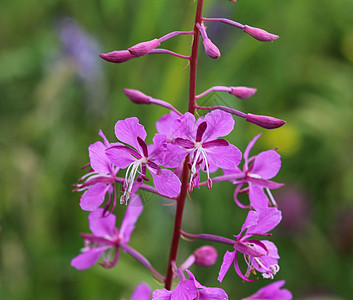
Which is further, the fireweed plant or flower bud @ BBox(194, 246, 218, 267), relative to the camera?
flower bud @ BBox(194, 246, 218, 267)

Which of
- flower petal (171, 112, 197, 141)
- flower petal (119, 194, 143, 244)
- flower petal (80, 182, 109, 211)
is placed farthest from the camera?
flower petal (119, 194, 143, 244)

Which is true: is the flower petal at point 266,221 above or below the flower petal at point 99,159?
below

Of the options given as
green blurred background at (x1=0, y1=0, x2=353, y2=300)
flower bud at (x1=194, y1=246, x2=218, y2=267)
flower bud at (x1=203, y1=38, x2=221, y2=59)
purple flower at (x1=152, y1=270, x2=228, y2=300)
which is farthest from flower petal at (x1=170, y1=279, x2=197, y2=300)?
green blurred background at (x1=0, y1=0, x2=353, y2=300)

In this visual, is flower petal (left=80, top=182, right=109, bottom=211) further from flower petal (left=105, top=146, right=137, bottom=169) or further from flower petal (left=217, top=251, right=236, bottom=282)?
flower petal (left=217, top=251, right=236, bottom=282)

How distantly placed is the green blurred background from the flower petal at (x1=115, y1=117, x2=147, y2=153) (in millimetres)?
1818

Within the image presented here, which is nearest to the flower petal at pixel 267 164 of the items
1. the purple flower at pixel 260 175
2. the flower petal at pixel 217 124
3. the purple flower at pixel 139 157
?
the purple flower at pixel 260 175

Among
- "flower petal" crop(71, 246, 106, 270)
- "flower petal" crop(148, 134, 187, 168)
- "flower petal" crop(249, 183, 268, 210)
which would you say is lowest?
"flower petal" crop(71, 246, 106, 270)

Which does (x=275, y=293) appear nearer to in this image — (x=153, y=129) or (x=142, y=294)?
(x=142, y=294)

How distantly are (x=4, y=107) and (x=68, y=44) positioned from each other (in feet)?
2.43

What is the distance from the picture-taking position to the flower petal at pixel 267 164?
1811 mm

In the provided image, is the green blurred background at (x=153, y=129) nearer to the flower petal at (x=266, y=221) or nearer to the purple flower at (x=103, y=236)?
the purple flower at (x=103, y=236)

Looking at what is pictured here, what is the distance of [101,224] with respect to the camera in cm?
193

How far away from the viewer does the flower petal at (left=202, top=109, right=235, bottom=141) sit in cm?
155

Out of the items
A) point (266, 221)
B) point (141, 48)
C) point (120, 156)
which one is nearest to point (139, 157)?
point (120, 156)
